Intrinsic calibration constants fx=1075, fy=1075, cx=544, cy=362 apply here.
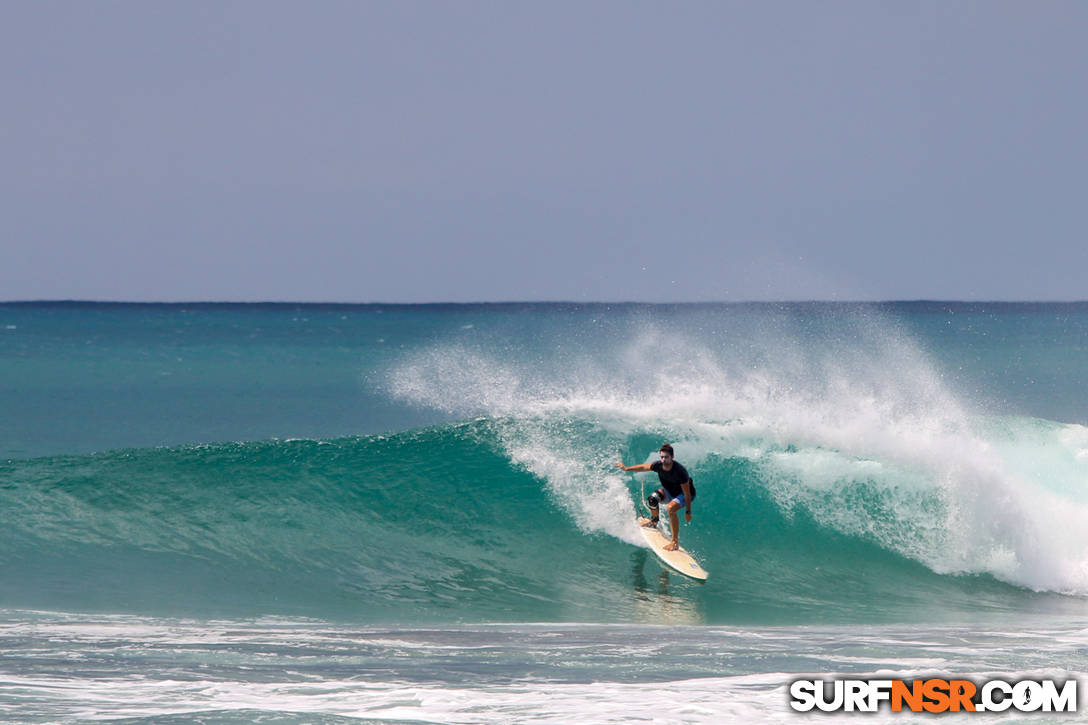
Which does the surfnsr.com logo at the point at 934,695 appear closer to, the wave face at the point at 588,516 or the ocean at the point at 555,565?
the ocean at the point at 555,565

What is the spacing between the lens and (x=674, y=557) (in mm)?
12039

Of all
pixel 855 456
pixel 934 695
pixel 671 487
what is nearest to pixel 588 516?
pixel 671 487

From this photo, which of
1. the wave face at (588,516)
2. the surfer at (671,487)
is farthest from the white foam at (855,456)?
the surfer at (671,487)

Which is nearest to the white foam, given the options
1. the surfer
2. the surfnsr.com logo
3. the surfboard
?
the surfboard

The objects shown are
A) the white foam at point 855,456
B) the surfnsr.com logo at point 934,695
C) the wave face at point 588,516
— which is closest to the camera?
the surfnsr.com logo at point 934,695

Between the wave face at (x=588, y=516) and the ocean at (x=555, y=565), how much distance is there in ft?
0.14

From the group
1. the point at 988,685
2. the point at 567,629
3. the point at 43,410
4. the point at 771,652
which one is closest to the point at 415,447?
the point at 567,629

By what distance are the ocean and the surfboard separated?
16cm

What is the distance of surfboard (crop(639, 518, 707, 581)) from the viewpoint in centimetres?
1177

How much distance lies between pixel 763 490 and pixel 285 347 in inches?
1824

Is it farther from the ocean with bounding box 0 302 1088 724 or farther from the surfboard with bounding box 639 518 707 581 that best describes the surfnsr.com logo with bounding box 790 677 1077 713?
the surfboard with bounding box 639 518 707 581

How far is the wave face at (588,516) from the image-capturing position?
37.9 feet

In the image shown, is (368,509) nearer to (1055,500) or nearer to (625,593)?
(625,593)

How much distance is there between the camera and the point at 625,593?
1155 centimetres
